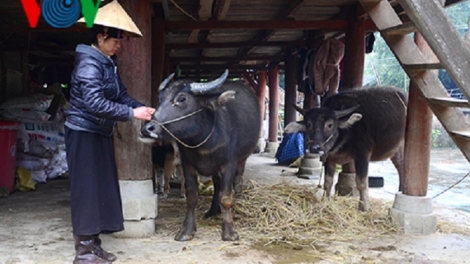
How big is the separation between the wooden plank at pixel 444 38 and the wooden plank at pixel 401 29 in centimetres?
44

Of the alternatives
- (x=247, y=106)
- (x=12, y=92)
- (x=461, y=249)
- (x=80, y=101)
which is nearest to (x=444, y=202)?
(x=461, y=249)

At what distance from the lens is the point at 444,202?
664 centimetres

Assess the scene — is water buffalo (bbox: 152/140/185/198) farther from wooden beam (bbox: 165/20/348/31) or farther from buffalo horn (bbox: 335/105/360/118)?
buffalo horn (bbox: 335/105/360/118)

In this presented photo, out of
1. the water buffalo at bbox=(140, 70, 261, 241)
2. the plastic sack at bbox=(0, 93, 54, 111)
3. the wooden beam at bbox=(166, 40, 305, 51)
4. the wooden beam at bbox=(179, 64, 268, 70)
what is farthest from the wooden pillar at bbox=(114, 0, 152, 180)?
the wooden beam at bbox=(179, 64, 268, 70)

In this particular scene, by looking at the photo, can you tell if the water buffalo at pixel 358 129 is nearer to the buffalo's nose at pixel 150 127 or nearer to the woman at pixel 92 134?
the buffalo's nose at pixel 150 127

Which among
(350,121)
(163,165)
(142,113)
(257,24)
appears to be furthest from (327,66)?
(142,113)

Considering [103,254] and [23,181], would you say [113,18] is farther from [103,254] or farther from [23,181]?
[23,181]

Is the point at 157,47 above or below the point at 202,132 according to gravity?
above

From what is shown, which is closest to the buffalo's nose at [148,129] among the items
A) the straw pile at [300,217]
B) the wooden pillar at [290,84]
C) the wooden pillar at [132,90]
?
the wooden pillar at [132,90]

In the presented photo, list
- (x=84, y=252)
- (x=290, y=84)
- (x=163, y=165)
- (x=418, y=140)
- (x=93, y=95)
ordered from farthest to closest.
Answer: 1. (x=290, y=84)
2. (x=163, y=165)
3. (x=418, y=140)
4. (x=84, y=252)
5. (x=93, y=95)

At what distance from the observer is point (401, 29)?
3.97m

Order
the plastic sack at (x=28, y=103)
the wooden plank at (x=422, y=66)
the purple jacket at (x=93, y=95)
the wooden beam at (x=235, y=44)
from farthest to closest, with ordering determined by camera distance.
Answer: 1. the wooden beam at (x=235, y=44)
2. the plastic sack at (x=28, y=103)
3. the wooden plank at (x=422, y=66)
4. the purple jacket at (x=93, y=95)

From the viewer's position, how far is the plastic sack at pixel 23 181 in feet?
21.7

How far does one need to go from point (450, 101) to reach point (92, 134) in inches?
119
